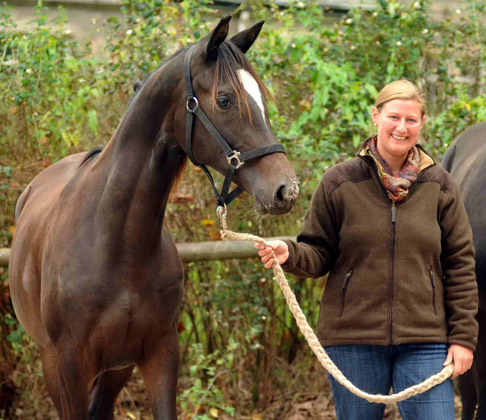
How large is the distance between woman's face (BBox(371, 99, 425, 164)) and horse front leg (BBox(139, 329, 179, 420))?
1207mm

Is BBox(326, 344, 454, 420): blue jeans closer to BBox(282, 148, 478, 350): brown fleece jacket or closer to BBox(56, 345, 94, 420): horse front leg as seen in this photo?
BBox(282, 148, 478, 350): brown fleece jacket

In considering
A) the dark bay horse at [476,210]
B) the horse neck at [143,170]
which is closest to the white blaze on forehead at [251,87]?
the horse neck at [143,170]

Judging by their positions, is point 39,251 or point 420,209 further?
point 39,251

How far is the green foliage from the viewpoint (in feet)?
17.7

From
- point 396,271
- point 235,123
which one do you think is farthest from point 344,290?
point 235,123

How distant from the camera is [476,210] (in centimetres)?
404

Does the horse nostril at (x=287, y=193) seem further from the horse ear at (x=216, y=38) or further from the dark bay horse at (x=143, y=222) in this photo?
the horse ear at (x=216, y=38)

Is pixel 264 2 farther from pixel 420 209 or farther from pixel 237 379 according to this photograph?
pixel 420 209

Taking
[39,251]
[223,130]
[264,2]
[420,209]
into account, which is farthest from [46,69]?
[420,209]

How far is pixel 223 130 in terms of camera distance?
2.97 m

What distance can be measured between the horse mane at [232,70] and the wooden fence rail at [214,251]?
2097mm

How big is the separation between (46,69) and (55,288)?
8.54 feet

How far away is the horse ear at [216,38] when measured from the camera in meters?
2.95

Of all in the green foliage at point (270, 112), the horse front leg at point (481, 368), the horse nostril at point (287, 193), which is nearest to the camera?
the horse nostril at point (287, 193)
